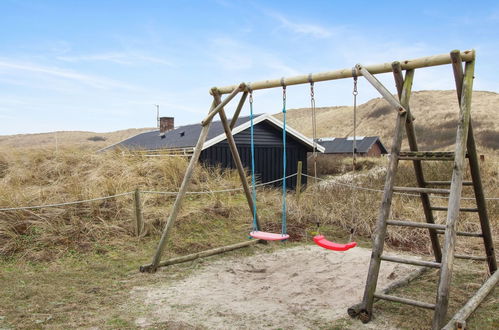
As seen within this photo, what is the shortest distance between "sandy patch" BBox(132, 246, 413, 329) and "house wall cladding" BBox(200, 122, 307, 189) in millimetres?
9590

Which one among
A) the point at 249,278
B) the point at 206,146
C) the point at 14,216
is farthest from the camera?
the point at 206,146

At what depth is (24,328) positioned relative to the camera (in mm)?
3984

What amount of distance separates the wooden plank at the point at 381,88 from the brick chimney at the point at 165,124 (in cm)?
1955

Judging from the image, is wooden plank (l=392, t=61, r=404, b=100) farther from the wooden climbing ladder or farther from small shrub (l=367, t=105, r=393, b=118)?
small shrub (l=367, t=105, r=393, b=118)

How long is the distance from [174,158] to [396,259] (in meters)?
8.61

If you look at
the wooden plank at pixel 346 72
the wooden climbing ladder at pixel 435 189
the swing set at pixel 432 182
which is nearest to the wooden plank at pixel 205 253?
the swing set at pixel 432 182

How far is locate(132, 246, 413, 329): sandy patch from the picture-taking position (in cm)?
418

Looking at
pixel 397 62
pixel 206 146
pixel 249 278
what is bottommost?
pixel 249 278

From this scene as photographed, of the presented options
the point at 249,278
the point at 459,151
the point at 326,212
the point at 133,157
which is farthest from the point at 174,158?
the point at 459,151

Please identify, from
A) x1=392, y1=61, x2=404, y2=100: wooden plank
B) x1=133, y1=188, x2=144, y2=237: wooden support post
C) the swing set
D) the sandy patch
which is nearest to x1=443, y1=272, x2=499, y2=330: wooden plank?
the swing set

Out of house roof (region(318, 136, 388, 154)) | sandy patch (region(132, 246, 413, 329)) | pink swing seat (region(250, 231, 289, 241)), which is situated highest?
house roof (region(318, 136, 388, 154))

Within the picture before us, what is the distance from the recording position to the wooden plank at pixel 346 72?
4.27 m

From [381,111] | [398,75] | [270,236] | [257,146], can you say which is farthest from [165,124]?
[381,111]

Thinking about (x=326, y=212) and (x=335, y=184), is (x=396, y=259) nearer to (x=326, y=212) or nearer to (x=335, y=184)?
(x=326, y=212)
